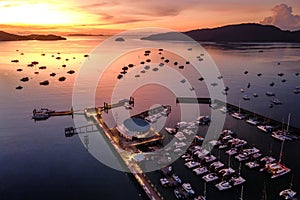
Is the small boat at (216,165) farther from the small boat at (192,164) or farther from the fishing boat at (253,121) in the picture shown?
the fishing boat at (253,121)

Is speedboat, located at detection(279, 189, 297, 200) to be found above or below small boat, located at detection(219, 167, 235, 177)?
below

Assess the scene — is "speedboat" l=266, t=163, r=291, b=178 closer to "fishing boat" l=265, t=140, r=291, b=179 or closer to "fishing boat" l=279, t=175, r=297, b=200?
"fishing boat" l=265, t=140, r=291, b=179

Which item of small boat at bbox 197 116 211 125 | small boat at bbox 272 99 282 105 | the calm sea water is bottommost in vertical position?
the calm sea water

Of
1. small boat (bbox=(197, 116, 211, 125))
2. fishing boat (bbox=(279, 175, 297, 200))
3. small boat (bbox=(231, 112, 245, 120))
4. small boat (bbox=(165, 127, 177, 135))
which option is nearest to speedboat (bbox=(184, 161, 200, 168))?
fishing boat (bbox=(279, 175, 297, 200))

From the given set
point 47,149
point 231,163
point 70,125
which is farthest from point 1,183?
point 231,163

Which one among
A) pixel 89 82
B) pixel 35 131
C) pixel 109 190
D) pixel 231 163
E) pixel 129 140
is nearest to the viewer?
pixel 109 190

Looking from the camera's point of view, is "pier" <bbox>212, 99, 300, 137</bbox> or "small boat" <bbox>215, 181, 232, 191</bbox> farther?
"pier" <bbox>212, 99, 300, 137</bbox>

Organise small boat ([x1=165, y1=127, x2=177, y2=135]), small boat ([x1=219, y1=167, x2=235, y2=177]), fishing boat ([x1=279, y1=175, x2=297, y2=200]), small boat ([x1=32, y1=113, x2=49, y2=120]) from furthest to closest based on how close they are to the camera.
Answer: small boat ([x1=32, y1=113, x2=49, y2=120]), small boat ([x1=165, y1=127, x2=177, y2=135]), small boat ([x1=219, y1=167, x2=235, y2=177]), fishing boat ([x1=279, y1=175, x2=297, y2=200])

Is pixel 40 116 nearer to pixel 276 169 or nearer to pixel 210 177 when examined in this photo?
pixel 210 177

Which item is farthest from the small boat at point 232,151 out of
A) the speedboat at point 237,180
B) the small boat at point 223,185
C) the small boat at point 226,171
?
the small boat at point 223,185

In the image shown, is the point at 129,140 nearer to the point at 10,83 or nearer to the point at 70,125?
the point at 70,125

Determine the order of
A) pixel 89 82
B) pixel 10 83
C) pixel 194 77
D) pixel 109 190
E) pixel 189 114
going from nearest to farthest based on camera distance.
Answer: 1. pixel 109 190
2. pixel 189 114
3. pixel 10 83
4. pixel 89 82
5. pixel 194 77
